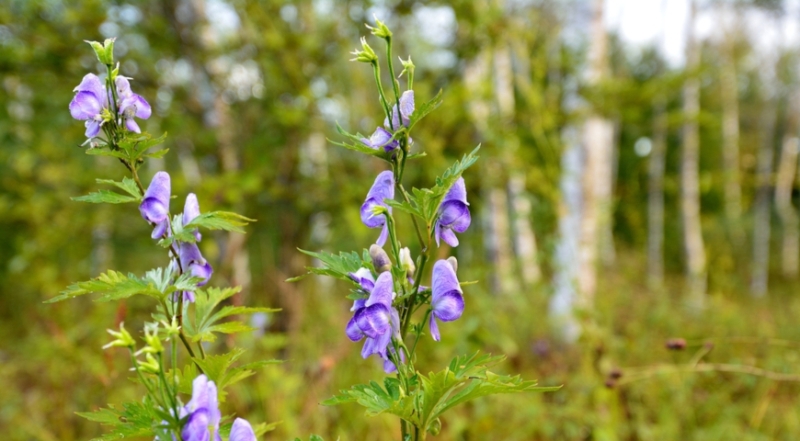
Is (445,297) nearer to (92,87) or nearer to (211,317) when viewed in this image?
(211,317)

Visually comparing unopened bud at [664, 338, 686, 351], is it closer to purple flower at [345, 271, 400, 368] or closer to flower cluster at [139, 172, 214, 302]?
→ purple flower at [345, 271, 400, 368]

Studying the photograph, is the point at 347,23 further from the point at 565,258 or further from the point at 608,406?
the point at 608,406

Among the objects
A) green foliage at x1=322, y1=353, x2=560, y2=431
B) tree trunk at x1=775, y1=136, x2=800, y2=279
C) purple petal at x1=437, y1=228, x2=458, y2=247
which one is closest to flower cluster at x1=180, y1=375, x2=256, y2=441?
green foliage at x1=322, y1=353, x2=560, y2=431

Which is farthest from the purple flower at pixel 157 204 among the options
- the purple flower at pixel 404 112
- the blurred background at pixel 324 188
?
the blurred background at pixel 324 188

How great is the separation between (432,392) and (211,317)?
357 mm

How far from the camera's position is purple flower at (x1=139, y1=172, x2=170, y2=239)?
2.49ft

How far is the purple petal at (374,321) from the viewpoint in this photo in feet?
2.22

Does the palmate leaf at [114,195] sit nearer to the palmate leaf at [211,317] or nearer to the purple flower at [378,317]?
the palmate leaf at [211,317]

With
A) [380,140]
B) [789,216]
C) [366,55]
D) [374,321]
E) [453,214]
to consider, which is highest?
[366,55]

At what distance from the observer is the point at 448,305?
29.7 inches

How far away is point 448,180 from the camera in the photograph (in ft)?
2.22

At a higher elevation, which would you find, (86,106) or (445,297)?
(86,106)

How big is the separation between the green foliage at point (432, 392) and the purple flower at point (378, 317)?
0.17ft

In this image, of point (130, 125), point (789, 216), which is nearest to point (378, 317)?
point (130, 125)
